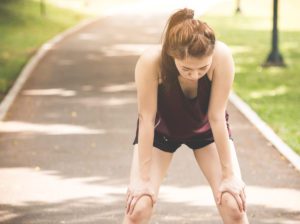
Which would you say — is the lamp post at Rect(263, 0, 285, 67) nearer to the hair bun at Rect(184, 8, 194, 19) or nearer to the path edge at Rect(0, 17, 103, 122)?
the path edge at Rect(0, 17, 103, 122)

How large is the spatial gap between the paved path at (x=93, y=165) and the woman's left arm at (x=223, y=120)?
1883 millimetres

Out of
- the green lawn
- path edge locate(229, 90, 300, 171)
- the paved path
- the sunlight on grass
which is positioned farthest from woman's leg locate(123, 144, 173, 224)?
the sunlight on grass

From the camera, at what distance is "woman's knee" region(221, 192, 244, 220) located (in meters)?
4.27

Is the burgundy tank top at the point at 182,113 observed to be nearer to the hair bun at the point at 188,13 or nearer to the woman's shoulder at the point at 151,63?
the woman's shoulder at the point at 151,63

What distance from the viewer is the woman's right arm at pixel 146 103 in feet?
14.0

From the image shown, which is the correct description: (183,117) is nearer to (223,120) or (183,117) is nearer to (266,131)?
(223,120)

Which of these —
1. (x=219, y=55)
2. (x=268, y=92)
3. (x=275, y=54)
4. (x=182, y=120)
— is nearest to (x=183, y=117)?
(x=182, y=120)

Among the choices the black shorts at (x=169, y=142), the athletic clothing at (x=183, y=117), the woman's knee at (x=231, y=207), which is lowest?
the woman's knee at (x=231, y=207)

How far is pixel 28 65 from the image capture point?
16.5 meters

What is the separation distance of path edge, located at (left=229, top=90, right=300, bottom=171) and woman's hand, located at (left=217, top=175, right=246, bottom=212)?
141 inches

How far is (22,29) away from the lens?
79.2 feet

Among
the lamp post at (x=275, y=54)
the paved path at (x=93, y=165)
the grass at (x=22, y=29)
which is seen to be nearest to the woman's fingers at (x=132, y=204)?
the paved path at (x=93, y=165)

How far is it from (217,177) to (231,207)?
29 cm

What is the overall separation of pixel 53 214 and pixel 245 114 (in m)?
A: 5.21
